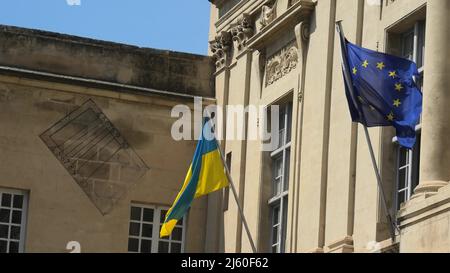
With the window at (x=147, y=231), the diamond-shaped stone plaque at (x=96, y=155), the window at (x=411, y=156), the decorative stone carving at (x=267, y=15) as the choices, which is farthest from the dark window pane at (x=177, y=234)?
the window at (x=411, y=156)

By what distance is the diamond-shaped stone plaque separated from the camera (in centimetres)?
2898

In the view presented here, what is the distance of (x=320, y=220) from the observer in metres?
25.2

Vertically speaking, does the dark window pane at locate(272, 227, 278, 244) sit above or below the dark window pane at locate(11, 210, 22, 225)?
below

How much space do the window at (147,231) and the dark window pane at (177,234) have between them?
0.54ft

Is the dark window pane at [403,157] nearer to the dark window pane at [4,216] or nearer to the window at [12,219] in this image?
the window at [12,219]

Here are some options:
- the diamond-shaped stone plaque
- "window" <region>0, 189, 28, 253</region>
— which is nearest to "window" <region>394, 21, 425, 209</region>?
the diamond-shaped stone plaque

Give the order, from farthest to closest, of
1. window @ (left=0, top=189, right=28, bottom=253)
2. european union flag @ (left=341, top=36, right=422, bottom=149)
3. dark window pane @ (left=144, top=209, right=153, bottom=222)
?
dark window pane @ (left=144, top=209, right=153, bottom=222), window @ (left=0, top=189, right=28, bottom=253), european union flag @ (left=341, top=36, right=422, bottom=149)

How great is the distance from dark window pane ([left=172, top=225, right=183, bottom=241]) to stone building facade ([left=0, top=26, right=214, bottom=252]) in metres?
0.02

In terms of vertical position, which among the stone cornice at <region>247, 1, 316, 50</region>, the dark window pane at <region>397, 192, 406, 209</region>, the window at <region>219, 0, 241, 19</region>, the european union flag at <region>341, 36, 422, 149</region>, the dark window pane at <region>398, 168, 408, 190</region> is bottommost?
the dark window pane at <region>397, 192, 406, 209</region>

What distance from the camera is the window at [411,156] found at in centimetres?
2320

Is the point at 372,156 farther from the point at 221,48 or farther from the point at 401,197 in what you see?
the point at 221,48

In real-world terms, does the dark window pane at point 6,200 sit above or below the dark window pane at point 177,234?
above

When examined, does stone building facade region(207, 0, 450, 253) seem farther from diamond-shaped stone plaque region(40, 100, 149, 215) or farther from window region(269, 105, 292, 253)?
diamond-shaped stone plaque region(40, 100, 149, 215)

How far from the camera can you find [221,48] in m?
29.8
